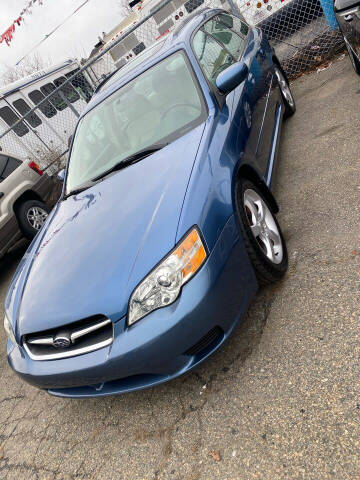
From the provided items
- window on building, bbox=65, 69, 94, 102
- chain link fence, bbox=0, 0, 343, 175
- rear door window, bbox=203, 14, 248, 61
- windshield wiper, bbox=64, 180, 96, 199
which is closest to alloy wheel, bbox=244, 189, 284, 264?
windshield wiper, bbox=64, 180, 96, 199

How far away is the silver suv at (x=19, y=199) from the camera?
5.26 meters

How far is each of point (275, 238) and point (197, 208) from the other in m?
0.86

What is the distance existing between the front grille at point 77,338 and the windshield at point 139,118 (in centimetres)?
133

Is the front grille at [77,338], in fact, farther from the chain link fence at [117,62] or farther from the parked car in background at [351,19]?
the chain link fence at [117,62]

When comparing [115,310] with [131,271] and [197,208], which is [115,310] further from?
[197,208]

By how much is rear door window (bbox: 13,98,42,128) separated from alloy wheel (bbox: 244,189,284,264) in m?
9.32

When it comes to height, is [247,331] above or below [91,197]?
A: below

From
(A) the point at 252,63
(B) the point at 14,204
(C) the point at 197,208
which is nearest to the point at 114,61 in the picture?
(B) the point at 14,204

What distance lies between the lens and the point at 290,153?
152 inches

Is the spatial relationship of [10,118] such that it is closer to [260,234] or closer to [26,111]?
[26,111]

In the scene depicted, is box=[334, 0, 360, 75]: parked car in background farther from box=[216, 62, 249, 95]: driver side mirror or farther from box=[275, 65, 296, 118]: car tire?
box=[216, 62, 249, 95]: driver side mirror

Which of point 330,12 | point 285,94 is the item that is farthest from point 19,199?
point 330,12

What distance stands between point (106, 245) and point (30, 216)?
159 inches

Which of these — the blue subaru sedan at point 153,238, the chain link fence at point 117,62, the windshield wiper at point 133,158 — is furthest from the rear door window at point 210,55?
the chain link fence at point 117,62
